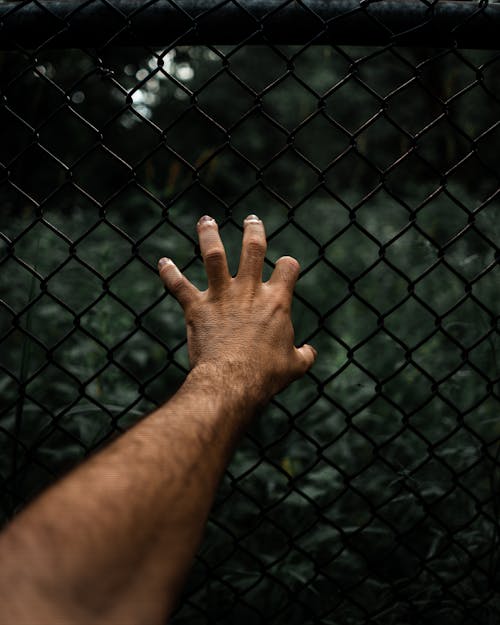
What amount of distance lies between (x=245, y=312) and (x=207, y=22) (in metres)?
0.63

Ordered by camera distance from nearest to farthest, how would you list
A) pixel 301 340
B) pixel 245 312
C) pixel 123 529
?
pixel 123 529 → pixel 245 312 → pixel 301 340

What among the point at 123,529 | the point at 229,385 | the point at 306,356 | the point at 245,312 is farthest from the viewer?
the point at 306,356

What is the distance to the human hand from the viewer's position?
3.73ft

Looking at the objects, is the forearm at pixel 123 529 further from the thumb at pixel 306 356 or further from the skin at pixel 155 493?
the thumb at pixel 306 356

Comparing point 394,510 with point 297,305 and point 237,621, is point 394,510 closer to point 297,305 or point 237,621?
point 237,621

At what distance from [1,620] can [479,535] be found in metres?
1.58

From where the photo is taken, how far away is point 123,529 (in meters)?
0.74

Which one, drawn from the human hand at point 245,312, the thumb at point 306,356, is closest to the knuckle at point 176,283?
the human hand at point 245,312

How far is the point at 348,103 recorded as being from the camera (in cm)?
1100

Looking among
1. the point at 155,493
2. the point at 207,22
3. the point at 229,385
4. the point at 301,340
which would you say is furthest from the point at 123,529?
the point at 301,340

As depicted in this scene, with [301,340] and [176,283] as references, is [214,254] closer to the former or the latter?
[176,283]

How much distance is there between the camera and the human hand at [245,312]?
1136 mm

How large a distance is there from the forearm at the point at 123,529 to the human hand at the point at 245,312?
0.20 meters

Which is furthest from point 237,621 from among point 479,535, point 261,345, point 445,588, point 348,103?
point 348,103
